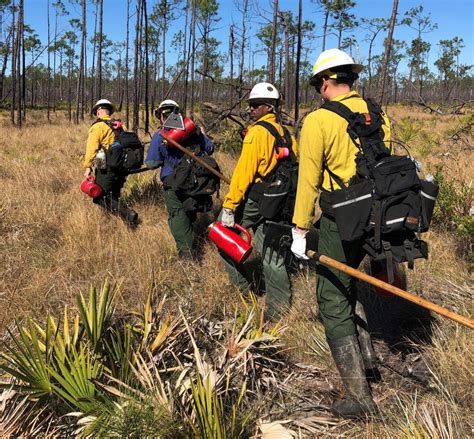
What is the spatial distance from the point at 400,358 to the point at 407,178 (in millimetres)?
1532

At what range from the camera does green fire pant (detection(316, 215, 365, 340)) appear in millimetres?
2678

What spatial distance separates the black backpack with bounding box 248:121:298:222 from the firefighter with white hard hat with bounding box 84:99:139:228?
2.89 m

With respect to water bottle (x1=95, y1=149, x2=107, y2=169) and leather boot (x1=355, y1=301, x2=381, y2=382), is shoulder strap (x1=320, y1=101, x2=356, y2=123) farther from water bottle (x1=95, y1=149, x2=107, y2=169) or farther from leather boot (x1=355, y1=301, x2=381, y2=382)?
water bottle (x1=95, y1=149, x2=107, y2=169)

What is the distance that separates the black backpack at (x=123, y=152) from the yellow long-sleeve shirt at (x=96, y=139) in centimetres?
9

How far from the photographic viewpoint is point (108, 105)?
20.6ft

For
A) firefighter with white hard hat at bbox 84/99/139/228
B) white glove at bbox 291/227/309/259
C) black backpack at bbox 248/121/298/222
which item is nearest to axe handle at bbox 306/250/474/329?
white glove at bbox 291/227/309/259

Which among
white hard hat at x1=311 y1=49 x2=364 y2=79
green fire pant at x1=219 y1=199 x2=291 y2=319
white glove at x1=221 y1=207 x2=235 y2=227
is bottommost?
green fire pant at x1=219 y1=199 x2=291 y2=319

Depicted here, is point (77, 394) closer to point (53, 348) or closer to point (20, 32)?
point (53, 348)

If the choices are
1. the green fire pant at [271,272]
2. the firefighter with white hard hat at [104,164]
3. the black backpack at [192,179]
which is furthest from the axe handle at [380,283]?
the firefighter with white hard hat at [104,164]

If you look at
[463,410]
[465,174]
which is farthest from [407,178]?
[465,174]

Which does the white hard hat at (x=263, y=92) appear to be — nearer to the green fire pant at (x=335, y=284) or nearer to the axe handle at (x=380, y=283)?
the green fire pant at (x=335, y=284)

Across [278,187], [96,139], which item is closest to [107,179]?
[96,139]

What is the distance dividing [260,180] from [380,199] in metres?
1.63

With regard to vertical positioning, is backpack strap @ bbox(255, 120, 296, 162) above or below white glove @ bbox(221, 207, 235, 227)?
above
